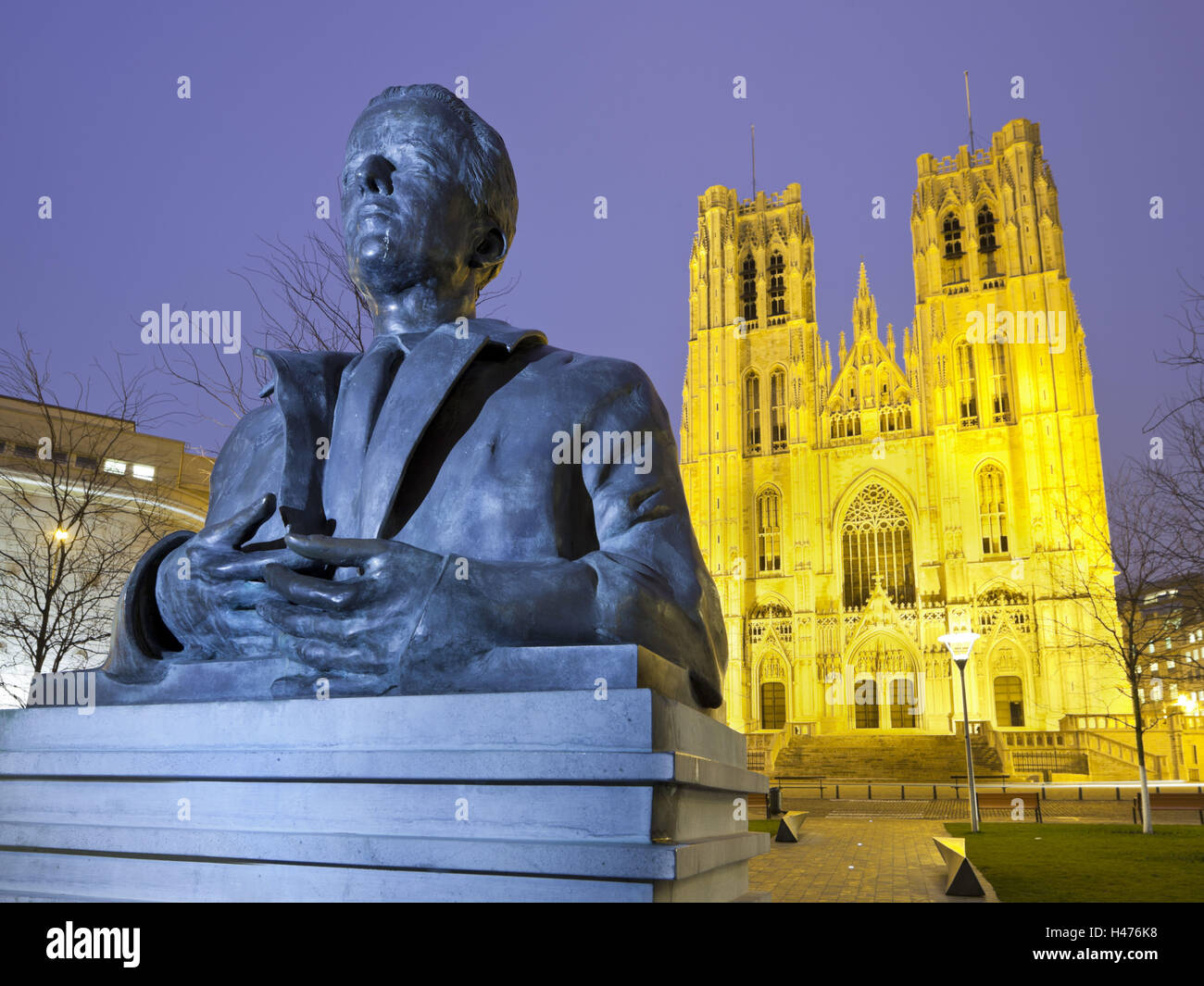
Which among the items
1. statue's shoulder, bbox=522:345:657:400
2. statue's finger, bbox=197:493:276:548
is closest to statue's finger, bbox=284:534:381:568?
statue's finger, bbox=197:493:276:548

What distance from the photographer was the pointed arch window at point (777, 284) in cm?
4591

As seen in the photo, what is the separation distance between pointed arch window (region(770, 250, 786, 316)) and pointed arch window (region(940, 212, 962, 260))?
24.2 feet

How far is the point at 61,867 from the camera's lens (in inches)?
74.3

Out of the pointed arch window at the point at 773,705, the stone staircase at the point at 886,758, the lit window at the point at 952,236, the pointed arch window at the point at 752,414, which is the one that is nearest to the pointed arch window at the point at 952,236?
the lit window at the point at 952,236

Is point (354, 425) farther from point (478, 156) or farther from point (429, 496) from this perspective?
point (478, 156)

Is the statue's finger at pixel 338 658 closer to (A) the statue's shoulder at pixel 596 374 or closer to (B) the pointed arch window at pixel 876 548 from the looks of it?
(A) the statue's shoulder at pixel 596 374

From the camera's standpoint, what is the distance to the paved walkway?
8.27 m

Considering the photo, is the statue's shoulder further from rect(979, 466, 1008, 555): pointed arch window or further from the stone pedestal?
rect(979, 466, 1008, 555): pointed arch window

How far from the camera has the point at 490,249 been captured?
255 centimetres

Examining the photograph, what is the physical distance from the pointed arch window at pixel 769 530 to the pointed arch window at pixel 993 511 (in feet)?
28.8

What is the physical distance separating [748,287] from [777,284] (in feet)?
4.65

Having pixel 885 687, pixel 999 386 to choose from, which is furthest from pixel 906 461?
pixel 885 687
